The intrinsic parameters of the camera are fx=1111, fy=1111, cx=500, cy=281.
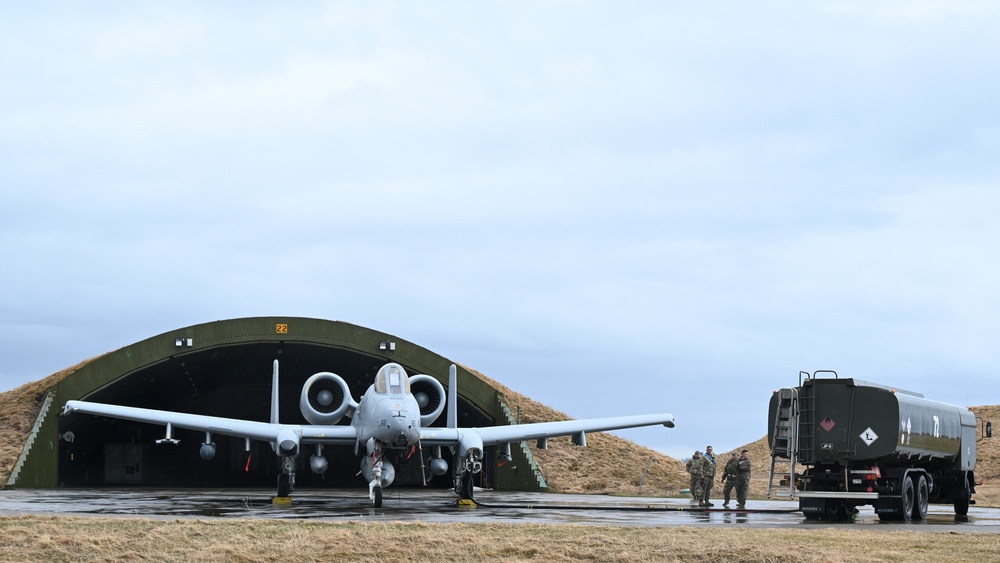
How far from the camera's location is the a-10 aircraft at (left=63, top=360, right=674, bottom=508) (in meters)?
26.9

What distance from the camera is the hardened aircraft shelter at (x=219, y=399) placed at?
3875 cm

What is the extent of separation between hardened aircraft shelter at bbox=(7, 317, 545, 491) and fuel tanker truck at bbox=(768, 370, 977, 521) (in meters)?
11.7

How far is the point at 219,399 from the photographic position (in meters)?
49.2

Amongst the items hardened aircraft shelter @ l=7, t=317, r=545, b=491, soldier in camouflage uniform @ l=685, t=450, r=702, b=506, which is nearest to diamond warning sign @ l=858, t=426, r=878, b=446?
soldier in camouflage uniform @ l=685, t=450, r=702, b=506

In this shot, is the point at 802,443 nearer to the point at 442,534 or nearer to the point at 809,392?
the point at 809,392

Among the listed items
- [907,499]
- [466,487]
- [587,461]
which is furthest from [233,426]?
[587,461]

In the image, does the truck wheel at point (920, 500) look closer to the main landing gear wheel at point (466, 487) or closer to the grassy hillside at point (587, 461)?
the main landing gear wheel at point (466, 487)

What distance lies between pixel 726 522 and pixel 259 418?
32.0m

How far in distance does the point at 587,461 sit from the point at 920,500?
20173 millimetres

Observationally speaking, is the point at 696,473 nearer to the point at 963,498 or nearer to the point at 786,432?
the point at 963,498

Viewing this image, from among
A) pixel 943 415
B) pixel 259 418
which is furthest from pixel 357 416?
pixel 259 418

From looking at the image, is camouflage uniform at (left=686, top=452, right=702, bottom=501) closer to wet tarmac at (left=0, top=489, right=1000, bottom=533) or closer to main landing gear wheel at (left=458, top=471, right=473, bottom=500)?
wet tarmac at (left=0, top=489, right=1000, bottom=533)

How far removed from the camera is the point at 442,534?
16547 mm

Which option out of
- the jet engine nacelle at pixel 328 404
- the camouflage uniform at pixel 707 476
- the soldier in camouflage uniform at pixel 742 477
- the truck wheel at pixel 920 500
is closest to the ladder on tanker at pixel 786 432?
the truck wheel at pixel 920 500
